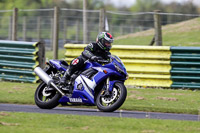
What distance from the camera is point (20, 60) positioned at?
13.4 m

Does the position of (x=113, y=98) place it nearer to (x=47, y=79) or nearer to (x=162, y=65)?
(x=47, y=79)

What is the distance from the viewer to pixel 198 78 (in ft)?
39.2

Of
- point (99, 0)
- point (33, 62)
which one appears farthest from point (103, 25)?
point (99, 0)

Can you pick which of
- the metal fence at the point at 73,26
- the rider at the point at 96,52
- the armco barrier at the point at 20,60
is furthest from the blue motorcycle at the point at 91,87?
the metal fence at the point at 73,26

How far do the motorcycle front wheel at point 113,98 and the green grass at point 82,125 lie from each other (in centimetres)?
77

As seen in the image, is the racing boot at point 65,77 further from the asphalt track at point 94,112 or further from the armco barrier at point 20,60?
the armco barrier at point 20,60

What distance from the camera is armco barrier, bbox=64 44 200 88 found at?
39.8 feet

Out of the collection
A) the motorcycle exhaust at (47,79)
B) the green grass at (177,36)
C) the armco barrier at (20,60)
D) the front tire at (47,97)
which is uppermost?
the green grass at (177,36)

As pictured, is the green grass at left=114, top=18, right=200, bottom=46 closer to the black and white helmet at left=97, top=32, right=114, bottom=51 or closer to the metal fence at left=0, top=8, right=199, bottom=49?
the metal fence at left=0, top=8, right=199, bottom=49

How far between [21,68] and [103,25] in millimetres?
2795

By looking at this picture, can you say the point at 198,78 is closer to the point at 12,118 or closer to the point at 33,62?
the point at 33,62

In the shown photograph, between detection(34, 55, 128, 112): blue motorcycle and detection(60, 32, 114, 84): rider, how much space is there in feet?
0.36

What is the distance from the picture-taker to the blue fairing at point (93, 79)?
830cm

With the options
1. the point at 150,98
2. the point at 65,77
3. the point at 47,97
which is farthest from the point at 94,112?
the point at 150,98
